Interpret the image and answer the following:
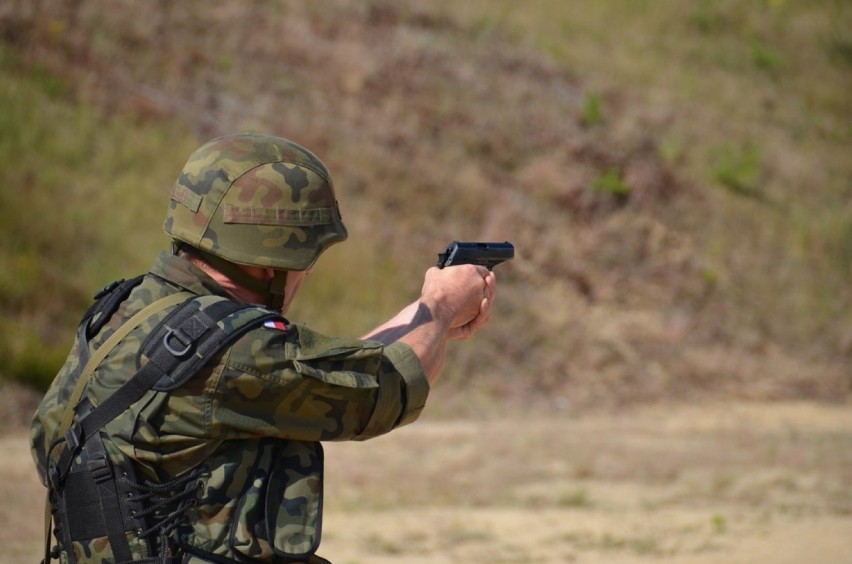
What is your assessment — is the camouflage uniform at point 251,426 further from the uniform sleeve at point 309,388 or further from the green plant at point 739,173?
the green plant at point 739,173

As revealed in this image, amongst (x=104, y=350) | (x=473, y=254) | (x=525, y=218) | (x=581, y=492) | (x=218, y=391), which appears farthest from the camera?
(x=525, y=218)

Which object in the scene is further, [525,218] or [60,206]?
[525,218]

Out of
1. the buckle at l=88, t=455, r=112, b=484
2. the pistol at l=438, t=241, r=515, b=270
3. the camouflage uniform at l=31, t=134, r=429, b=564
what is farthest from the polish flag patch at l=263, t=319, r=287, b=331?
the pistol at l=438, t=241, r=515, b=270

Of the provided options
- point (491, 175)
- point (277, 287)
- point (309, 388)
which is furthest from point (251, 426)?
point (491, 175)

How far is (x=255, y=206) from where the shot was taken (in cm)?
246

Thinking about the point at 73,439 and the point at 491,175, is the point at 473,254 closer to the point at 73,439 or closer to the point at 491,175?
the point at 73,439

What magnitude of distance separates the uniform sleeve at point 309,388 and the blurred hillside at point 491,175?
9.07 metres

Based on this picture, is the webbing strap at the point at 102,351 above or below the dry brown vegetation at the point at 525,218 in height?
below

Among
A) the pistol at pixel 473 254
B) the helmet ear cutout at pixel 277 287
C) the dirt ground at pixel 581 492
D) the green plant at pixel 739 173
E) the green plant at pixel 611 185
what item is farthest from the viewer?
the green plant at pixel 739 173

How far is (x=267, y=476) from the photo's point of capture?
93.7 inches

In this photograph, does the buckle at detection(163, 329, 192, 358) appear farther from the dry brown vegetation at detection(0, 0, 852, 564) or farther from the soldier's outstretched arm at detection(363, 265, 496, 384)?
the dry brown vegetation at detection(0, 0, 852, 564)

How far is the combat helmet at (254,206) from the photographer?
2453 millimetres

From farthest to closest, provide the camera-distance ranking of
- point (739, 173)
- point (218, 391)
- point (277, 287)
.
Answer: point (739, 173) → point (277, 287) → point (218, 391)

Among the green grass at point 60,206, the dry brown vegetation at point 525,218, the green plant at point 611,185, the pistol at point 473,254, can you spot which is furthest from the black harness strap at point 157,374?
the green plant at point 611,185
